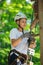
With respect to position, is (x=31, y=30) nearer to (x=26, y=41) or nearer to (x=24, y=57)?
(x=26, y=41)

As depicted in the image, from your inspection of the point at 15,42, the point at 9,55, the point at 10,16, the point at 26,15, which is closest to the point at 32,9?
the point at 26,15

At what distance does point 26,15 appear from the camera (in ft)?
10.2

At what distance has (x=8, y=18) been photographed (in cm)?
312

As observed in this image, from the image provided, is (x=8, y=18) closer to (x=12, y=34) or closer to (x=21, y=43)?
(x=12, y=34)

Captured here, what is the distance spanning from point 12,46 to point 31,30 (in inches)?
13.9

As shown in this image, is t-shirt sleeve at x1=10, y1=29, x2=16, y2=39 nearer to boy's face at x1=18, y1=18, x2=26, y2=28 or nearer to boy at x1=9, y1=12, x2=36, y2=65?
boy at x1=9, y1=12, x2=36, y2=65

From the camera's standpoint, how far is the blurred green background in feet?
10.1

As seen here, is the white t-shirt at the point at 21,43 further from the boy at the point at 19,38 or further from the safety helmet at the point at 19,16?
the safety helmet at the point at 19,16

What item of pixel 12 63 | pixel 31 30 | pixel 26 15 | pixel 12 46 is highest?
pixel 26 15

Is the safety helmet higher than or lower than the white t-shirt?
higher

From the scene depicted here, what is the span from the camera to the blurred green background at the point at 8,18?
307cm

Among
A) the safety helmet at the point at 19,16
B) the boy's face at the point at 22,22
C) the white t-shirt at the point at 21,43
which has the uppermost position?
the safety helmet at the point at 19,16

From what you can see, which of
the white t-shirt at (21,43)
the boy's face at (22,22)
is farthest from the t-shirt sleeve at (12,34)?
the boy's face at (22,22)

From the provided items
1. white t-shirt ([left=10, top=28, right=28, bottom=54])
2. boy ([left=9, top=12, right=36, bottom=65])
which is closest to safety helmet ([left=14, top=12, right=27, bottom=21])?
boy ([left=9, top=12, right=36, bottom=65])
